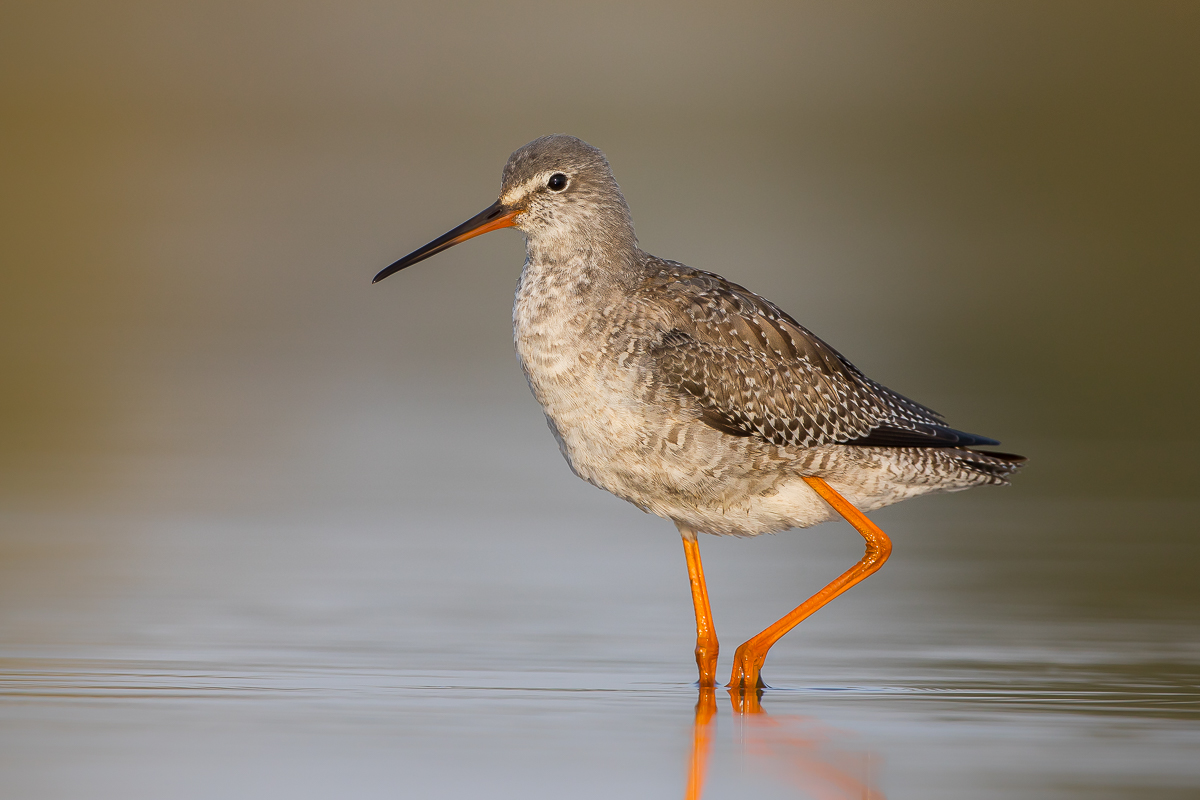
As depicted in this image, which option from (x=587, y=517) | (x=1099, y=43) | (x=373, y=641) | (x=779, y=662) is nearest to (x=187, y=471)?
(x=587, y=517)

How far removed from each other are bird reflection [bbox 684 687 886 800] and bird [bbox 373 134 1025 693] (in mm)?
727

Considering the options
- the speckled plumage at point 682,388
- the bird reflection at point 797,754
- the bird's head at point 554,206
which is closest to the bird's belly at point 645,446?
the speckled plumage at point 682,388

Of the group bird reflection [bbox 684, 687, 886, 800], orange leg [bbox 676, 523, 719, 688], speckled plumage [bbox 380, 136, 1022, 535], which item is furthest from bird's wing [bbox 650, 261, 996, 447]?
bird reflection [bbox 684, 687, 886, 800]

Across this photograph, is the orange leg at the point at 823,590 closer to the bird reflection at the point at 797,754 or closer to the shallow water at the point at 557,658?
the shallow water at the point at 557,658

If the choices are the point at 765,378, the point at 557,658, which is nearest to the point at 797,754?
the point at 557,658

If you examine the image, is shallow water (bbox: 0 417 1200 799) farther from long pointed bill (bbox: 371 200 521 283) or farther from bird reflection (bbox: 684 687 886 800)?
long pointed bill (bbox: 371 200 521 283)

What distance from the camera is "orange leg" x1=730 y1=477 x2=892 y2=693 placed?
7895 millimetres

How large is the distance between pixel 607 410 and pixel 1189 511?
575 cm

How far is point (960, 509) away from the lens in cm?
1291

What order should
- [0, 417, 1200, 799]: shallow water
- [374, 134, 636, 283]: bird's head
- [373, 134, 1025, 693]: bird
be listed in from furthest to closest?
1. [374, 134, 636, 283]: bird's head
2. [373, 134, 1025, 693]: bird
3. [0, 417, 1200, 799]: shallow water

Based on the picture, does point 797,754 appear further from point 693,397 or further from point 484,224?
point 484,224

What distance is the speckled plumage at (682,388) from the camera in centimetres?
812

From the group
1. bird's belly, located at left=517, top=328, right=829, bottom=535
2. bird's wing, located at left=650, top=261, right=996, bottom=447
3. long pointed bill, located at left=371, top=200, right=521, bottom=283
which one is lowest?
bird's belly, located at left=517, top=328, right=829, bottom=535

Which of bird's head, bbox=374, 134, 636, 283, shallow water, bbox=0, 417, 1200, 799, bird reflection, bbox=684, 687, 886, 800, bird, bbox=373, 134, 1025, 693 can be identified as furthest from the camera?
bird's head, bbox=374, 134, 636, 283
